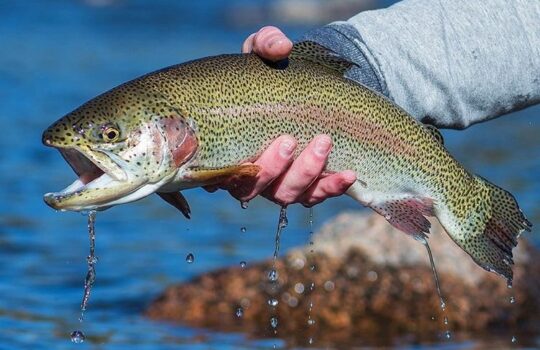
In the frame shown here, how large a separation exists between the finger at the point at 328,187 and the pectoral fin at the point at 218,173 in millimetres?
361

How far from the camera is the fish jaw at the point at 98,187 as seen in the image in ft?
12.5

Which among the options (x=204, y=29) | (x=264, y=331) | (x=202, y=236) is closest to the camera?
(x=264, y=331)

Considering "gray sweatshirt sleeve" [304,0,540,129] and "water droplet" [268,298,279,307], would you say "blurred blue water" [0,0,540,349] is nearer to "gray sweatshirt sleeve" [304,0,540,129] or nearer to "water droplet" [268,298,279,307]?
"water droplet" [268,298,279,307]

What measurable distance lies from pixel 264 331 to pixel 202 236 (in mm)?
2583

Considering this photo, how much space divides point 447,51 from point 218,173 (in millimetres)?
1188

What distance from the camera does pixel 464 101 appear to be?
15.7 feet

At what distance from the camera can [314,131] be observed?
432cm

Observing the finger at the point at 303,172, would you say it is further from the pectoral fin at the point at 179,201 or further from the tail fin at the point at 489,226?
the tail fin at the point at 489,226

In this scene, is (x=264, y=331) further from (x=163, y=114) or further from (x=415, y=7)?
(x=163, y=114)

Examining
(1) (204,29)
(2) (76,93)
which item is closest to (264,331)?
(2) (76,93)

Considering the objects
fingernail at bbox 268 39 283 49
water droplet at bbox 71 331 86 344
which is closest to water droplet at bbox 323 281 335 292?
water droplet at bbox 71 331 86 344

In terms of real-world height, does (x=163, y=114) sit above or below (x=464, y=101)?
above

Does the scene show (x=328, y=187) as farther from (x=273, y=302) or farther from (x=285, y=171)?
(x=273, y=302)

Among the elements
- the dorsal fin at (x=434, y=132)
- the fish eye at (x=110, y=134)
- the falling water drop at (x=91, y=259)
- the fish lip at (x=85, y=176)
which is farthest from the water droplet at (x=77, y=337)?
the fish eye at (x=110, y=134)
